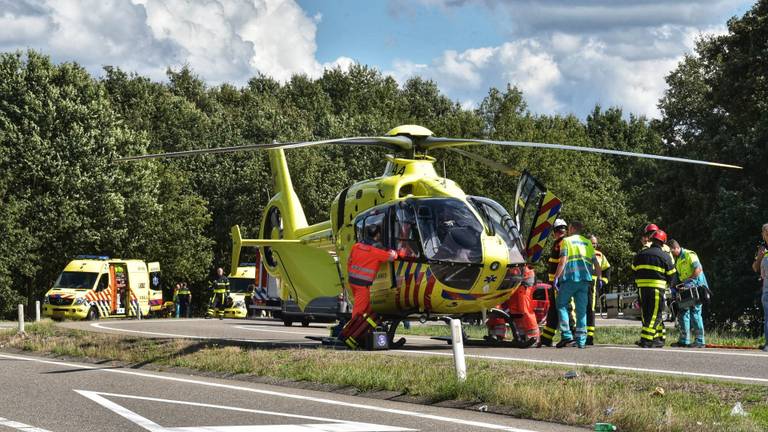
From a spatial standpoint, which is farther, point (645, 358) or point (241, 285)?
point (241, 285)

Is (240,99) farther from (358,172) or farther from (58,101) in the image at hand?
(58,101)

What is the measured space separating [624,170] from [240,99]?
96.9ft

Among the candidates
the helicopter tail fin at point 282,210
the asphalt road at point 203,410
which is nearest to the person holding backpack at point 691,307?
the asphalt road at point 203,410

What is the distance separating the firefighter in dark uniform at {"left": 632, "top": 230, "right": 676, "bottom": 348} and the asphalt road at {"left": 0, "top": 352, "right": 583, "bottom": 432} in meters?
6.18

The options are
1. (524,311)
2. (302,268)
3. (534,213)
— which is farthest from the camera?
(302,268)

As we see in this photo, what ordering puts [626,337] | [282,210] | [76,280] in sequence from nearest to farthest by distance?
1. [626,337]
2. [282,210]
3. [76,280]

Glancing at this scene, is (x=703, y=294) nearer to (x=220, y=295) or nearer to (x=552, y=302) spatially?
(x=552, y=302)

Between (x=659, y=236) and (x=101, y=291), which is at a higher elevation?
(x=659, y=236)

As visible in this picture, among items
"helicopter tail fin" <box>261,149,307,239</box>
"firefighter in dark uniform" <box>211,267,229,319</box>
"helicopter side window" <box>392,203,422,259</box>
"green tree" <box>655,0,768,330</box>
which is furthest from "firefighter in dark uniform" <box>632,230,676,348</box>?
"firefighter in dark uniform" <box>211,267,229,319</box>

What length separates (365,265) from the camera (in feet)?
55.9

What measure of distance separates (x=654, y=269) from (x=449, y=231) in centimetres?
323

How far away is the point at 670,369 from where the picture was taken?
13375mm

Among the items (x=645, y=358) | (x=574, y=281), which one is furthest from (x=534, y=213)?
(x=645, y=358)

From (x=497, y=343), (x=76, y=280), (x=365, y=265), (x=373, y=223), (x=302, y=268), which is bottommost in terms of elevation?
(x=497, y=343)
